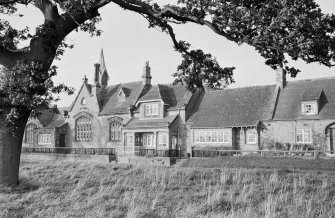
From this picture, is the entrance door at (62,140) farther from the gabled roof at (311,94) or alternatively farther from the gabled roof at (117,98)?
the gabled roof at (311,94)

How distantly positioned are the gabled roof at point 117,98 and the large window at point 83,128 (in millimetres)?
3123

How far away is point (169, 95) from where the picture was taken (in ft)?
146

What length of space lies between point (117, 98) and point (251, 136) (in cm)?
2012

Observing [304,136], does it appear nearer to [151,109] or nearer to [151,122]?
[151,122]

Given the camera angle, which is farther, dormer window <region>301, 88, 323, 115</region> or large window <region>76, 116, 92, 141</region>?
large window <region>76, 116, 92, 141</region>

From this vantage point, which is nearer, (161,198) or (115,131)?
(161,198)

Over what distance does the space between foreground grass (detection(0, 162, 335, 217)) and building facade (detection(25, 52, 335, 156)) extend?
79.6ft

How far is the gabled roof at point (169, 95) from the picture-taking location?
42.7 meters

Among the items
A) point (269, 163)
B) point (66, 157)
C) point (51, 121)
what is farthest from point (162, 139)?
point (51, 121)

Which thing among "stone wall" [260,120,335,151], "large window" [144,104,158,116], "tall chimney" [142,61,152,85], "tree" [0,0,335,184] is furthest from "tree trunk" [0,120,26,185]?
"tall chimney" [142,61,152,85]

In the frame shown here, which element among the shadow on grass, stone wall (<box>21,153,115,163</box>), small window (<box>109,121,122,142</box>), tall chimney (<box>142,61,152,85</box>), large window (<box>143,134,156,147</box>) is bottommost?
stone wall (<box>21,153,115,163</box>)

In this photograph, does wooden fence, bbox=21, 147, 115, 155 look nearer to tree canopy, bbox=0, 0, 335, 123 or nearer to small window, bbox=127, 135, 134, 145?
small window, bbox=127, 135, 134, 145

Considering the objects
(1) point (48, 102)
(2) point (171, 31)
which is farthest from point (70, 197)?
(2) point (171, 31)

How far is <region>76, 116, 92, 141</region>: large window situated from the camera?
167 feet
